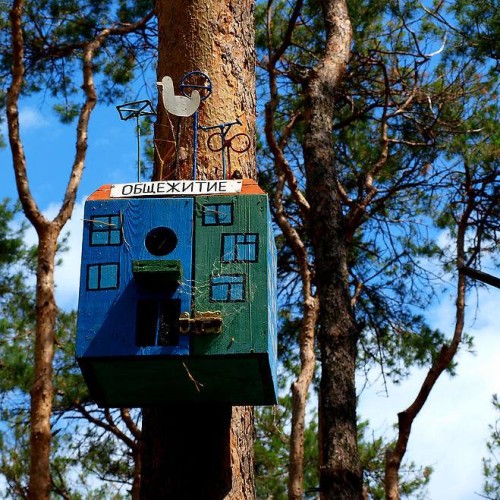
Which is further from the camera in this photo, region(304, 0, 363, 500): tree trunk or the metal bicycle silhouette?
region(304, 0, 363, 500): tree trunk

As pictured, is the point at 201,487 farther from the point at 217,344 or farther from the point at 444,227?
the point at 444,227

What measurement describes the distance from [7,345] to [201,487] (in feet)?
24.8

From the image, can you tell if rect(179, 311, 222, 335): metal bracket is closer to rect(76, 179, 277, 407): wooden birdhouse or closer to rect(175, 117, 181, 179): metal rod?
rect(76, 179, 277, 407): wooden birdhouse

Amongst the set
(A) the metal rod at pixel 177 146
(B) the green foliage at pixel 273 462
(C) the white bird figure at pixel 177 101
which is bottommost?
(B) the green foliage at pixel 273 462

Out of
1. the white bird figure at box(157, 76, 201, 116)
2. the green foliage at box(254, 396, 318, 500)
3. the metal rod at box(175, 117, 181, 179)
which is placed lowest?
the green foliage at box(254, 396, 318, 500)

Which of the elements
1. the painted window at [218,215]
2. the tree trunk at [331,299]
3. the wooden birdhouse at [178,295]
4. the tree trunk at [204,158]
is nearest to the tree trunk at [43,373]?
the tree trunk at [331,299]

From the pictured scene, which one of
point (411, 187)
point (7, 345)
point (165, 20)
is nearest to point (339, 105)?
point (411, 187)

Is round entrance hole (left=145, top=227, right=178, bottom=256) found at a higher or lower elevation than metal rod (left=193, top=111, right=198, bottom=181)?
lower

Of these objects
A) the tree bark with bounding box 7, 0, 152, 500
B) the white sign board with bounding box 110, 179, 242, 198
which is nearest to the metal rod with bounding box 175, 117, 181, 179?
the white sign board with bounding box 110, 179, 242, 198

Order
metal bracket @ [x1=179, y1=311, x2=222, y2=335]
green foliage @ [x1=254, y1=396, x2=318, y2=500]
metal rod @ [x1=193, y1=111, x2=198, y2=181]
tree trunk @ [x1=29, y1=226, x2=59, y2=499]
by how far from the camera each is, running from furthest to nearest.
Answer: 1. green foliage @ [x1=254, y1=396, x2=318, y2=500]
2. tree trunk @ [x1=29, y1=226, x2=59, y2=499]
3. metal rod @ [x1=193, y1=111, x2=198, y2=181]
4. metal bracket @ [x1=179, y1=311, x2=222, y2=335]

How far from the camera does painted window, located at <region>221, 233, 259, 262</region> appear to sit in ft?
7.42

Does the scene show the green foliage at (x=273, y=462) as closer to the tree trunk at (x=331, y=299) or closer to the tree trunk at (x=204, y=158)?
the tree trunk at (x=331, y=299)

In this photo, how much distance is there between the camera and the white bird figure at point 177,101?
8.50 ft

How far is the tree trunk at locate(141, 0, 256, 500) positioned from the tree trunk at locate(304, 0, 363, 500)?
2.67 metres
